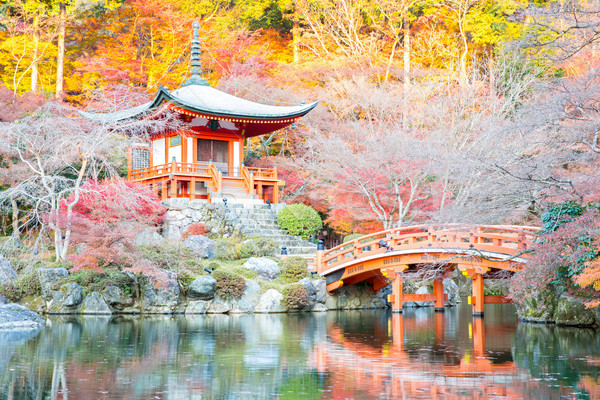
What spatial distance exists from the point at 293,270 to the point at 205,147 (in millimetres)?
7677

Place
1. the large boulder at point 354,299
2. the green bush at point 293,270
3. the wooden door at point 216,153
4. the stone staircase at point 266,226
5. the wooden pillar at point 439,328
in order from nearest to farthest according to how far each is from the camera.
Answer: the wooden pillar at point 439,328 → the green bush at point 293,270 → the large boulder at point 354,299 → the stone staircase at point 266,226 → the wooden door at point 216,153

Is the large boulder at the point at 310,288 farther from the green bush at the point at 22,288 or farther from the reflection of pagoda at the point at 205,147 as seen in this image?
the green bush at the point at 22,288

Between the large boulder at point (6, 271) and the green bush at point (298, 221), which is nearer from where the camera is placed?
the large boulder at point (6, 271)

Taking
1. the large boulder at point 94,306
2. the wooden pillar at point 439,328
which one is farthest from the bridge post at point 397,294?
the large boulder at point 94,306

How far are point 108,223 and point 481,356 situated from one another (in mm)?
11033

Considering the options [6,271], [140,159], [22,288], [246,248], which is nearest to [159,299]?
[246,248]

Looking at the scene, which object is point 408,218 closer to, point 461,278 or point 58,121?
point 461,278

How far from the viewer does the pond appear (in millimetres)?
7637

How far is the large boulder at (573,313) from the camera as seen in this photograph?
45.2 ft

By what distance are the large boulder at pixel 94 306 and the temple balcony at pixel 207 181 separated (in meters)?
5.84

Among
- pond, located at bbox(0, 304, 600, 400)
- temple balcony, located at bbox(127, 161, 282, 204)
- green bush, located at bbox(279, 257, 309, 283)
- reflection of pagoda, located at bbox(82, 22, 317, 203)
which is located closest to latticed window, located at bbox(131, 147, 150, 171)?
reflection of pagoda, located at bbox(82, 22, 317, 203)

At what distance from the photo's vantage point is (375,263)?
1741 cm

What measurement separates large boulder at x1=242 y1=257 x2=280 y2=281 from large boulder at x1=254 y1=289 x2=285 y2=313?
0.75 m

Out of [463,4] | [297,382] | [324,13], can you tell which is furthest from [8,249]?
[463,4]
